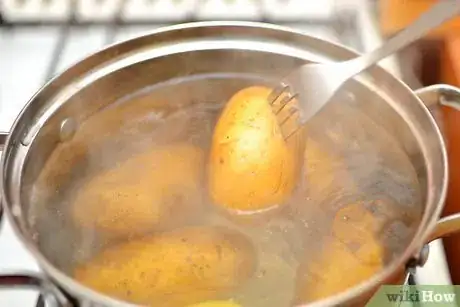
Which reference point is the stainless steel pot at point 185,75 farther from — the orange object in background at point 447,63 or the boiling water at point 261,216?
the orange object in background at point 447,63

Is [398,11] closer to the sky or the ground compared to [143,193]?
closer to the sky

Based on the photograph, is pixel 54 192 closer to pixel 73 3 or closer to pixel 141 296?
pixel 141 296

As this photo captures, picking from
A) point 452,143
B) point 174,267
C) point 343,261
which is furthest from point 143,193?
point 452,143

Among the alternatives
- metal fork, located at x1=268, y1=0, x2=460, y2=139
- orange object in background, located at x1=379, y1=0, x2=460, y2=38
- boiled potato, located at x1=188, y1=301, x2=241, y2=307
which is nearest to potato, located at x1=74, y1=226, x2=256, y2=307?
boiled potato, located at x1=188, y1=301, x2=241, y2=307

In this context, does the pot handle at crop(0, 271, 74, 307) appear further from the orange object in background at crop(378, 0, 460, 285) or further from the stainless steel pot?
the orange object in background at crop(378, 0, 460, 285)

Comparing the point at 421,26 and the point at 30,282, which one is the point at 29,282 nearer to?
the point at 30,282

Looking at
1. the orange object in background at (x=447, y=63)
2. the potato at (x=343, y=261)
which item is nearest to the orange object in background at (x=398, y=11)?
the orange object in background at (x=447, y=63)
